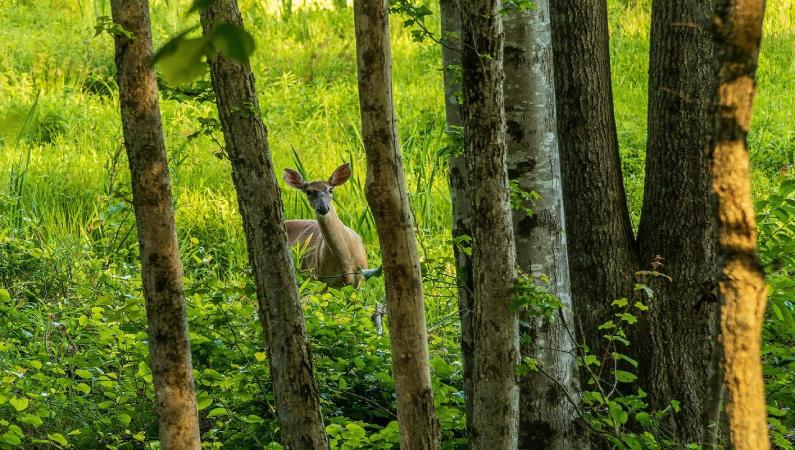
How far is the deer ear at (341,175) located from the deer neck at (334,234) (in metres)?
0.19

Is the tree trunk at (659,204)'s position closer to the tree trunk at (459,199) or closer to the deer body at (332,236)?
the tree trunk at (459,199)

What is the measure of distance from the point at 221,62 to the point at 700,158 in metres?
2.49

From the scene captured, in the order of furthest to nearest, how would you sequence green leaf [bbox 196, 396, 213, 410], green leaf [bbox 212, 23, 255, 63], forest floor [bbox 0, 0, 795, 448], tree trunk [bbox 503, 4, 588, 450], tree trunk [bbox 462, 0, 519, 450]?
forest floor [bbox 0, 0, 795, 448], green leaf [bbox 196, 396, 213, 410], tree trunk [bbox 503, 4, 588, 450], tree trunk [bbox 462, 0, 519, 450], green leaf [bbox 212, 23, 255, 63]

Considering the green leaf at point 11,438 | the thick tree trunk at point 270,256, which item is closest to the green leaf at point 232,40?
the thick tree trunk at point 270,256

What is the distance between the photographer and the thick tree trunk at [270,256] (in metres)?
3.63

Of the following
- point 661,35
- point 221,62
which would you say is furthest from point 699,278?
point 221,62

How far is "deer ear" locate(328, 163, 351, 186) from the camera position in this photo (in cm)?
857

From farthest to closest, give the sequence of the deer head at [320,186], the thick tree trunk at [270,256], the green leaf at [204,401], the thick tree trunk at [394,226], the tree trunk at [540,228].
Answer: the deer head at [320,186] < the green leaf at [204,401] < the tree trunk at [540,228] < the thick tree trunk at [270,256] < the thick tree trunk at [394,226]

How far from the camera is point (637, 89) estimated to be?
10.6 m

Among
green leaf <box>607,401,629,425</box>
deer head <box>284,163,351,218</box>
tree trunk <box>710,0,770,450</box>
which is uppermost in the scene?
tree trunk <box>710,0,770,450</box>

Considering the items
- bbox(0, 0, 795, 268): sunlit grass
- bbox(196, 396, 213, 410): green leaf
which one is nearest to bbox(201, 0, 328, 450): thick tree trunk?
bbox(196, 396, 213, 410): green leaf

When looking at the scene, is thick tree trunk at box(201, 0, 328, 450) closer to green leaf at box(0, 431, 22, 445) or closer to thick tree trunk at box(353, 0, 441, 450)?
thick tree trunk at box(353, 0, 441, 450)

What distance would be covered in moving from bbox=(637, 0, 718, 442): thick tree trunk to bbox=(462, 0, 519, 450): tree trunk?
1887mm

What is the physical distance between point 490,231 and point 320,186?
541 cm
